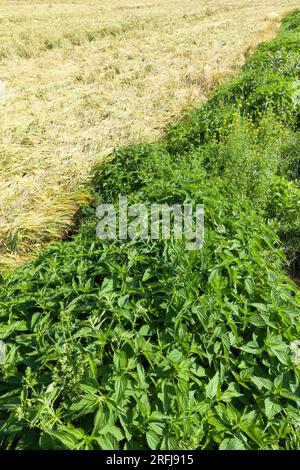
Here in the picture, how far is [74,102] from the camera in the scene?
25.4 ft

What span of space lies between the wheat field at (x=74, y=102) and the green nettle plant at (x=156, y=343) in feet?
Result: 4.71

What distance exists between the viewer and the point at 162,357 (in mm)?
1937

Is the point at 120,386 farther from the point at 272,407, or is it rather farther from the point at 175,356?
the point at 272,407

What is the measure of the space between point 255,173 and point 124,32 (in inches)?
701

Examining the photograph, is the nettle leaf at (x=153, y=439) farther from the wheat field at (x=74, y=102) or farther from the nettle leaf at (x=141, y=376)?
the wheat field at (x=74, y=102)

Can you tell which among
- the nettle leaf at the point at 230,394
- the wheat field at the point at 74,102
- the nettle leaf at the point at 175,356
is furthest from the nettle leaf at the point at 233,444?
the wheat field at the point at 74,102

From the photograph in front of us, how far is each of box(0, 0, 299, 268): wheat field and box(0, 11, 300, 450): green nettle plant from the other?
4.71ft

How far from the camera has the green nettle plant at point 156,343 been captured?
1713 mm

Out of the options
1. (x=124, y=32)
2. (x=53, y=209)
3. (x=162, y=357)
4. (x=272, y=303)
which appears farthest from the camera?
(x=124, y=32)

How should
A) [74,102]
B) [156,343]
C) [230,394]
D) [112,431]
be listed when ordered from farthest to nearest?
[74,102] → [156,343] → [230,394] → [112,431]

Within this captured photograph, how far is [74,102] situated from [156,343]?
6.73m

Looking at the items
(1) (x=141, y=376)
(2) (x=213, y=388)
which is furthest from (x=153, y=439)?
(2) (x=213, y=388)
